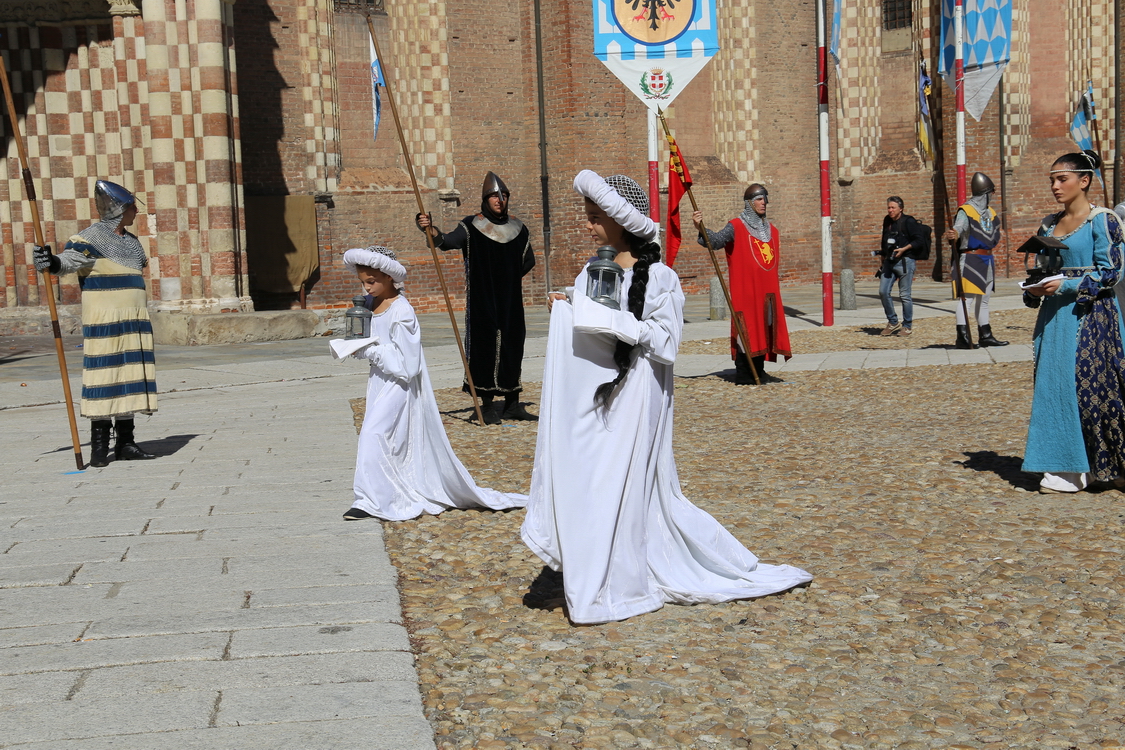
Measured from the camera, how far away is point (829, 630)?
13.6ft

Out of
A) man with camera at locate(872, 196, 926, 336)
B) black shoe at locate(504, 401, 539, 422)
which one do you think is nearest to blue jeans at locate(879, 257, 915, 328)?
man with camera at locate(872, 196, 926, 336)

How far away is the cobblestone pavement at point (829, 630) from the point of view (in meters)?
3.32

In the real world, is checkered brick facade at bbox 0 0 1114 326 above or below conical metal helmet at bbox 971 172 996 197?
above

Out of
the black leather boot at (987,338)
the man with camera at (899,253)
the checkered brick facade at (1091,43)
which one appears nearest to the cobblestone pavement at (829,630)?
the black leather boot at (987,338)

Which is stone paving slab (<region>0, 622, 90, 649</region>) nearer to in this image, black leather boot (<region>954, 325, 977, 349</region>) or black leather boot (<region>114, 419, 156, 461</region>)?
black leather boot (<region>114, 419, 156, 461</region>)

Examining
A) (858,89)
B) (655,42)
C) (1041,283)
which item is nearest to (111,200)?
(1041,283)

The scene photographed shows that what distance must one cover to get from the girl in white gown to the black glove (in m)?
2.38

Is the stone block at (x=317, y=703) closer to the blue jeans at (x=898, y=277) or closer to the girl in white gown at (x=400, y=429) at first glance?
the girl in white gown at (x=400, y=429)

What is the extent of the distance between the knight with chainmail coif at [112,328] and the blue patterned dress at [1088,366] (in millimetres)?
5654

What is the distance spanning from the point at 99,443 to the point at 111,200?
5.37 feet

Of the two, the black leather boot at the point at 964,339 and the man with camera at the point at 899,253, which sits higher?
the man with camera at the point at 899,253

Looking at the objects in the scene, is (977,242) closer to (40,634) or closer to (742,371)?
(742,371)

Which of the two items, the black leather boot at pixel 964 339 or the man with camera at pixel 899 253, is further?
the man with camera at pixel 899 253

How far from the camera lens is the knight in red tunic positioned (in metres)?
11.2
